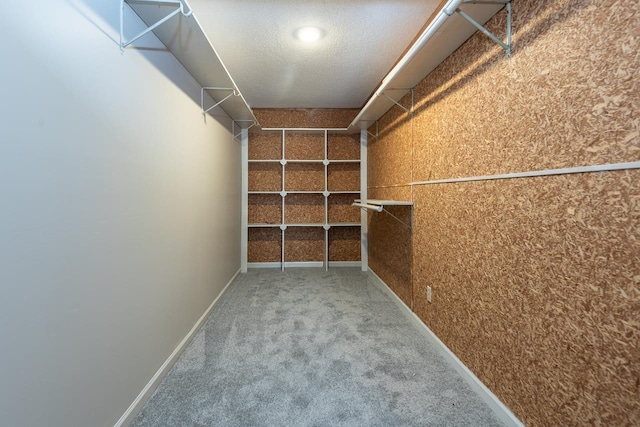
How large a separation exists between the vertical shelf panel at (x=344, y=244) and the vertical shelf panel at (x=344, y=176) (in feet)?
1.94

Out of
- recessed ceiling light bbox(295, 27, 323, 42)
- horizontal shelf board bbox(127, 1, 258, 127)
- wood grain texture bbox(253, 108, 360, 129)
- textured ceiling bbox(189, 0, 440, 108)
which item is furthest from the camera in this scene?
wood grain texture bbox(253, 108, 360, 129)

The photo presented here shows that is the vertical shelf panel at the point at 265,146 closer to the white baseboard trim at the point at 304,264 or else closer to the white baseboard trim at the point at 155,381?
the white baseboard trim at the point at 304,264

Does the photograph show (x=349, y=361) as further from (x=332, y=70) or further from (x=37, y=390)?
(x=332, y=70)

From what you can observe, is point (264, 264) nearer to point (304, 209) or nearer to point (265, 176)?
point (304, 209)

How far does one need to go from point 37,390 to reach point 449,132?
217 cm

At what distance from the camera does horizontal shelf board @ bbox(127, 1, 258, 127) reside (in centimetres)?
143

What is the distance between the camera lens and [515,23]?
1271 mm

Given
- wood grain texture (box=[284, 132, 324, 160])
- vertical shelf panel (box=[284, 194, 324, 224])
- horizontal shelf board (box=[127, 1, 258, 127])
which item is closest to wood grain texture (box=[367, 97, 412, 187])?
wood grain texture (box=[284, 132, 324, 160])

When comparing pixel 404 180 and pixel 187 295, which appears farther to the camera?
pixel 404 180

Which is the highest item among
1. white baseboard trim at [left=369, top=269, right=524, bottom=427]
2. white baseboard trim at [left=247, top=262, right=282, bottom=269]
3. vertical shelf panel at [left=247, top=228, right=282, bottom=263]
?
vertical shelf panel at [left=247, top=228, right=282, bottom=263]

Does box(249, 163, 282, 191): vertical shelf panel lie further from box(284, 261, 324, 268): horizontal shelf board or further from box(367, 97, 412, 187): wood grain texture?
box(367, 97, 412, 187): wood grain texture

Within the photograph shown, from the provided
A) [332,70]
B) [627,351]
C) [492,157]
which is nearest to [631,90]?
[492,157]

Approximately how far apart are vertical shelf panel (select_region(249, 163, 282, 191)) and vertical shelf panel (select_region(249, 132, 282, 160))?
111 millimetres

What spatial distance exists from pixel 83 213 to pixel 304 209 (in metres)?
3.21
